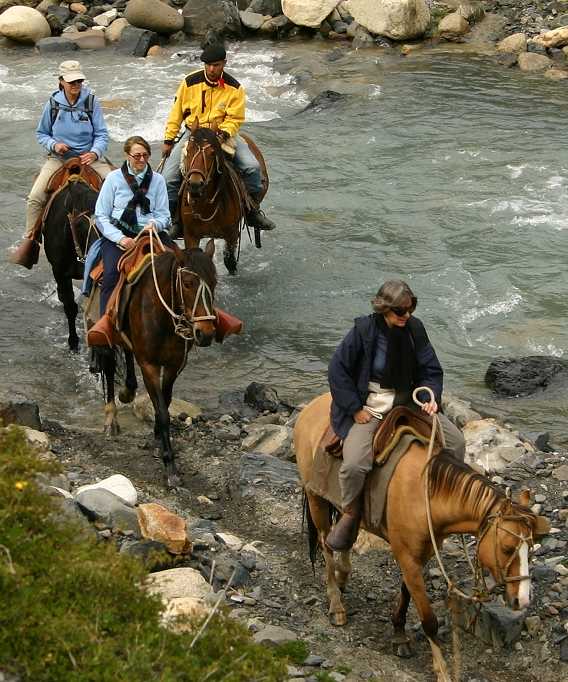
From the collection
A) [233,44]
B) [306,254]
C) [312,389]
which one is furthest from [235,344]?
[233,44]

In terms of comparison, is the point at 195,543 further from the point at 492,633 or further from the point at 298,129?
the point at 298,129

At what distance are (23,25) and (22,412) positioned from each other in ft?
64.4

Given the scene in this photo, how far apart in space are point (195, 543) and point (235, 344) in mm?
6265

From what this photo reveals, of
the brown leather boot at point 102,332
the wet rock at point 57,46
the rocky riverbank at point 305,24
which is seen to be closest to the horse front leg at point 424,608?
the brown leather boot at point 102,332

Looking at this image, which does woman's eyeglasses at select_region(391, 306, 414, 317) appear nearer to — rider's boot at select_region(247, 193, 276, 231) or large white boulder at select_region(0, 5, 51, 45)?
rider's boot at select_region(247, 193, 276, 231)

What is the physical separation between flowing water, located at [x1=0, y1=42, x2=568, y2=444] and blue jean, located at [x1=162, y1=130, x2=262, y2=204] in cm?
164

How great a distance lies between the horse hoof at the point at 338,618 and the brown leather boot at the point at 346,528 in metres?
0.55

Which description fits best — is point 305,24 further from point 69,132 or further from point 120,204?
point 120,204

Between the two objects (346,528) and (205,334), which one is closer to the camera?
(346,528)

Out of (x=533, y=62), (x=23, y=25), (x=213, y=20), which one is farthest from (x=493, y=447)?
(x=23, y=25)

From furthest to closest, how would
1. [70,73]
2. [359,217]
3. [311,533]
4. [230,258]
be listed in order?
[359,217] → [230,258] → [70,73] → [311,533]

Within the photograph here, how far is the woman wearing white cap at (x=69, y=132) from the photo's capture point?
1376cm

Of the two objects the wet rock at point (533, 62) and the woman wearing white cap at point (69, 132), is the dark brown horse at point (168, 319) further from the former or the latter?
the wet rock at point (533, 62)

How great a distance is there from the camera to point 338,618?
8414 mm
